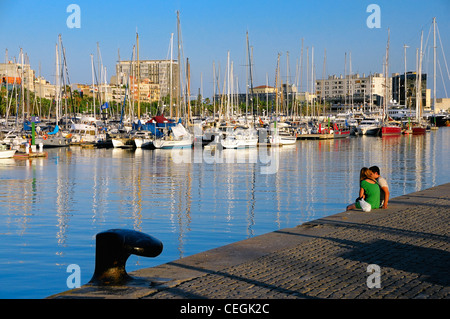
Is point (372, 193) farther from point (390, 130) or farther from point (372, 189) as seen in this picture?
point (390, 130)

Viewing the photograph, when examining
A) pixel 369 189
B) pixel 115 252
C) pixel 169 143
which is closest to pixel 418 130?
pixel 169 143

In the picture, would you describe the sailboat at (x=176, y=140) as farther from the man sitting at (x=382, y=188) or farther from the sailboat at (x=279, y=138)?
the man sitting at (x=382, y=188)

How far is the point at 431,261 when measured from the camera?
9352 mm

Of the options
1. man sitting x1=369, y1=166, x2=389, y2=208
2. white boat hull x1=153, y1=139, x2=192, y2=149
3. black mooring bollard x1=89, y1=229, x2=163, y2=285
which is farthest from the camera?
white boat hull x1=153, y1=139, x2=192, y2=149

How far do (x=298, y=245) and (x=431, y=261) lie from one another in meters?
2.22

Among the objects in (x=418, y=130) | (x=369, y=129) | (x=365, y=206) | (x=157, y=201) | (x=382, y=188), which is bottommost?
(x=157, y=201)

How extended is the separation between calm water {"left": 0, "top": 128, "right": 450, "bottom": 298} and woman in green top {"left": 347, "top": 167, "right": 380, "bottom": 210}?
3.44 m

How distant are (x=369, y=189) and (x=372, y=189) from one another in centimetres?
7

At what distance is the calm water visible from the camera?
14273mm

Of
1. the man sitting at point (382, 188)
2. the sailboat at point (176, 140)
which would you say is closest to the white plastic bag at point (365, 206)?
the man sitting at point (382, 188)

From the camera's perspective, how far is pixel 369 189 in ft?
48.0

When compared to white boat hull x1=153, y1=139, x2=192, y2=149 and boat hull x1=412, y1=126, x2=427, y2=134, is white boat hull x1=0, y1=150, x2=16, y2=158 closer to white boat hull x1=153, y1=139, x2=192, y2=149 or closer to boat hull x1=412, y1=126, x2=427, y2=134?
white boat hull x1=153, y1=139, x2=192, y2=149

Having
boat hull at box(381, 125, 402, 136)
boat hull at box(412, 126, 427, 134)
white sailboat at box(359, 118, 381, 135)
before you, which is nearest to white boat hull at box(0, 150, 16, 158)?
boat hull at box(381, 125, 402, 136)
